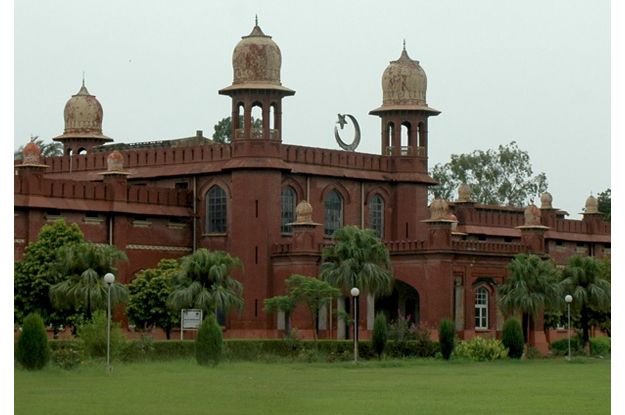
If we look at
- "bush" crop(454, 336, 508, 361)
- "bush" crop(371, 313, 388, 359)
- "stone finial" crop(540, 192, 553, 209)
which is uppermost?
"stone finial" crop(540, 192, 553, 209)

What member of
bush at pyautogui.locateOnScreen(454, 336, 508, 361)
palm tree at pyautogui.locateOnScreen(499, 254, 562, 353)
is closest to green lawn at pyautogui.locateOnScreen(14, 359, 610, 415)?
bush at pyautogui.locateOnScreen(454, 336, 508, 361)

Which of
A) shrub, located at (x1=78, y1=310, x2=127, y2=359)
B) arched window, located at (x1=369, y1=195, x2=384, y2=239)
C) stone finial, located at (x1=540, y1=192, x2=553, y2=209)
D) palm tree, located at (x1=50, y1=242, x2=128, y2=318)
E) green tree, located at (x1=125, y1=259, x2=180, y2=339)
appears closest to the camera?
shrub, located at (x1=78, y1=310, x2=127, y2=359)

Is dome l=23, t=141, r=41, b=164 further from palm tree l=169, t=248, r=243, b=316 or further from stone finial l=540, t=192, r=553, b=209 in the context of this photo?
stone finial l=540, t=192, r=553, b=209

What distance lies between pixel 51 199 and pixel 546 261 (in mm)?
16510

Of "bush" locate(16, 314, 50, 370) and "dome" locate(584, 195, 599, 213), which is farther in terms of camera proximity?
"dome" locate(584, 195, 599, 213)

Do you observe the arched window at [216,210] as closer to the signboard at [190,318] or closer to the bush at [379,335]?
the signboard at [190,318]

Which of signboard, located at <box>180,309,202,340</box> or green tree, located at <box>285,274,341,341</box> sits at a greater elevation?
green tree, located at <box>285,274,341,341</box>

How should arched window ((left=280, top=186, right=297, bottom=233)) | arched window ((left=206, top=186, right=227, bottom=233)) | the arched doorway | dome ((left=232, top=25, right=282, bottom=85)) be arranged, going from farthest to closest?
arched window ((left=280, top=186, right=297, bottom=233)) < the arched doorway < arched window ((left=206, top=186, right=227, bottom=233)) < dome ((left=232, top=25, right=282, bottom=85))

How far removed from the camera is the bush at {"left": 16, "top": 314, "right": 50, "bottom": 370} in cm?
3072

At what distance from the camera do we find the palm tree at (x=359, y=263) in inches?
1842

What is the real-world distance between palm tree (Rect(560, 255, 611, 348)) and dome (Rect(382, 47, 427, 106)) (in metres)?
9.72

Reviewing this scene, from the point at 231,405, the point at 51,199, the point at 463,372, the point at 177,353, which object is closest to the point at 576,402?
the point at 231,405

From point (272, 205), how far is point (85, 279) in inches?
433

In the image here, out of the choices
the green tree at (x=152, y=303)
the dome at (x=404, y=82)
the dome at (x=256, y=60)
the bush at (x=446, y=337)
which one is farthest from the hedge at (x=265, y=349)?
the dome at (x=404, y=82)
